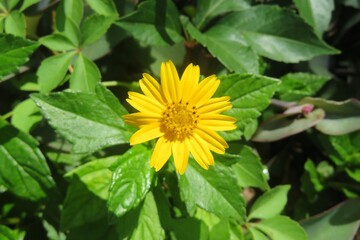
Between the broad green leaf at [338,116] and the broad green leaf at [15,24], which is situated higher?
the broad green leaf at [15,24]

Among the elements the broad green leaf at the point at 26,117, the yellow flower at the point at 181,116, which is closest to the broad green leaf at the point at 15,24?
the broad green leaf at the point at 26,117

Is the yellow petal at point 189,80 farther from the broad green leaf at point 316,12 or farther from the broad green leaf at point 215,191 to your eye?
the broad green leaf at point 316,12

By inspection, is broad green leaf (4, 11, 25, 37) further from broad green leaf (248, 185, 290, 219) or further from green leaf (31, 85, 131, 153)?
broad green leaf (248, 185, 290, 219)

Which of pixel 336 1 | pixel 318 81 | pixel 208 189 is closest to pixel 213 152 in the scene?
pixel 208 189

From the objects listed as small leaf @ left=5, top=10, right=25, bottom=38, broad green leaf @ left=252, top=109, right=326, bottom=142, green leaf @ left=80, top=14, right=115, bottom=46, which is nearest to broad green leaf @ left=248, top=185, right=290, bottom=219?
broad green leaf @ left=252, top=109, right=326, bottom=142

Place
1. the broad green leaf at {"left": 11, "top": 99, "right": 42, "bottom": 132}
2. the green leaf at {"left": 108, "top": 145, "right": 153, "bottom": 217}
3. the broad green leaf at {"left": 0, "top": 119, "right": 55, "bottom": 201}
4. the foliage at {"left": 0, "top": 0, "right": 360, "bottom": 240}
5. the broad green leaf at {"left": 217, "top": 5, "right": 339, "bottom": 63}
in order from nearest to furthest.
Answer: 1. the green leaf at {"left": 108, "top": 145, "right": 153, "bottom": 217}
2. the foliage at {"left": 0, "top": 0, "right": 360, "bottom": 240}
3. the broad green leaf at {"left": 0, "top": 119, "right": 55, "bottom": 201}
4. the broad green leaf at {"left": 11, "top": 99, "right": 42, "bottom": 132}
5. the broad green leaf at {"left": 217, "top": 5, "right": 339, "bottom": 63}

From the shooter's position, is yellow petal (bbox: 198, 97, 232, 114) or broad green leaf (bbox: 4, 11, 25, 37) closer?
yellow petal (bbox: 198, 97, 232, 114)
